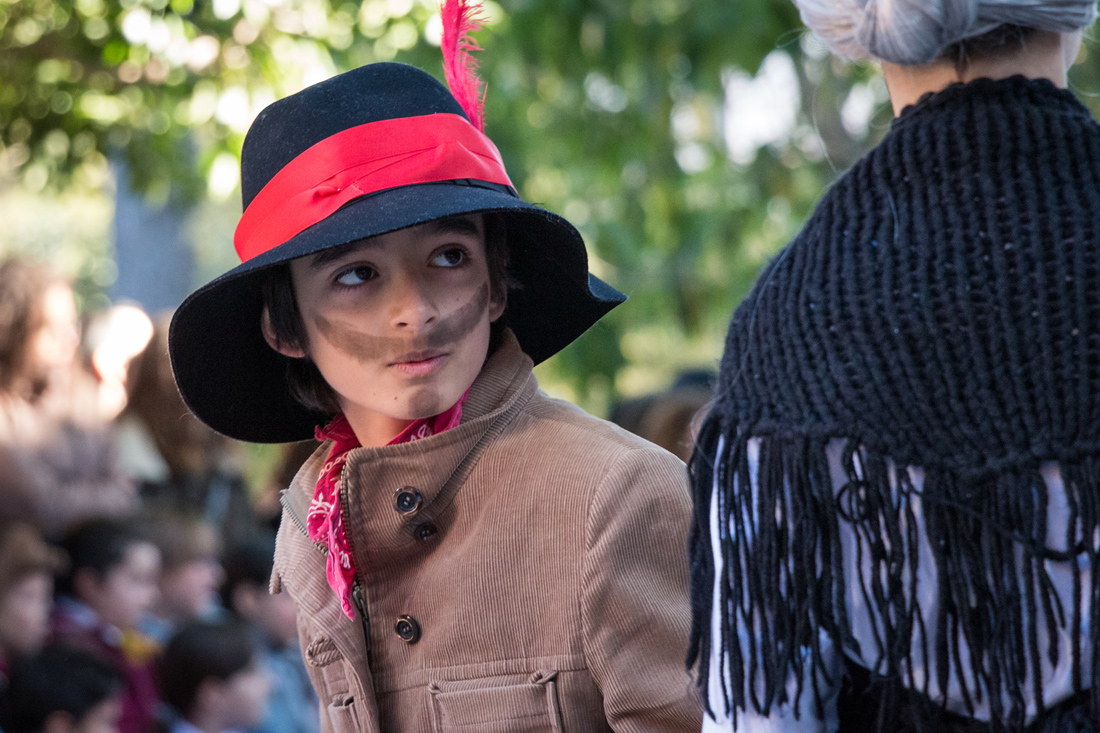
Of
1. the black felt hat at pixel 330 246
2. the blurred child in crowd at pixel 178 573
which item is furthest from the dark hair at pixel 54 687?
the black felt hat at pixel 330 246

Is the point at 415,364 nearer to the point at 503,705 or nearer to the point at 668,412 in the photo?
the point at 503,705

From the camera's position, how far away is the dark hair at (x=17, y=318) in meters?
3.86

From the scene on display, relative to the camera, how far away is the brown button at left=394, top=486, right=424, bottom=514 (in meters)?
1.71

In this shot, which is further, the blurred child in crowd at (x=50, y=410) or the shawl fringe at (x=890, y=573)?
the blurred child in crowd at (x=50, y=410)

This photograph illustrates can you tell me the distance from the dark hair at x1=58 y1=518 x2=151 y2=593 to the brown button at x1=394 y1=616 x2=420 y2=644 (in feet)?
6.72

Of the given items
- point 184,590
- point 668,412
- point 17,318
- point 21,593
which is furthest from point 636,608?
point 17,318

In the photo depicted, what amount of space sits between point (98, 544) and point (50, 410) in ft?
1.79

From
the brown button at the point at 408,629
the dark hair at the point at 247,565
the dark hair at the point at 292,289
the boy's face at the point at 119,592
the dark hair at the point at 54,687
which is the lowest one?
the dark hair at the point at 247,565

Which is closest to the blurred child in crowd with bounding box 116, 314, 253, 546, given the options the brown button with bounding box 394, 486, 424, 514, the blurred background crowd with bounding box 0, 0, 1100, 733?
the blurred background crowd with bounding box 0, 0, 1100, 733

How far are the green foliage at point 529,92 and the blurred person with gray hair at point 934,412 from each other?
225 cm

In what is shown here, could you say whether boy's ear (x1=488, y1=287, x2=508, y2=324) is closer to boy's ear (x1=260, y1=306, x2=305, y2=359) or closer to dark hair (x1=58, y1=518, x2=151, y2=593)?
boy's ear (x1=260, y1=306, x2=305, y2=359)

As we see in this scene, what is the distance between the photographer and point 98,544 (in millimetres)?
3523

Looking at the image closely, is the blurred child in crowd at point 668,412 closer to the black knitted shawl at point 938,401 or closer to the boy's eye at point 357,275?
the boy's eye at point 357,275

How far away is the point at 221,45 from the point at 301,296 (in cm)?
258
